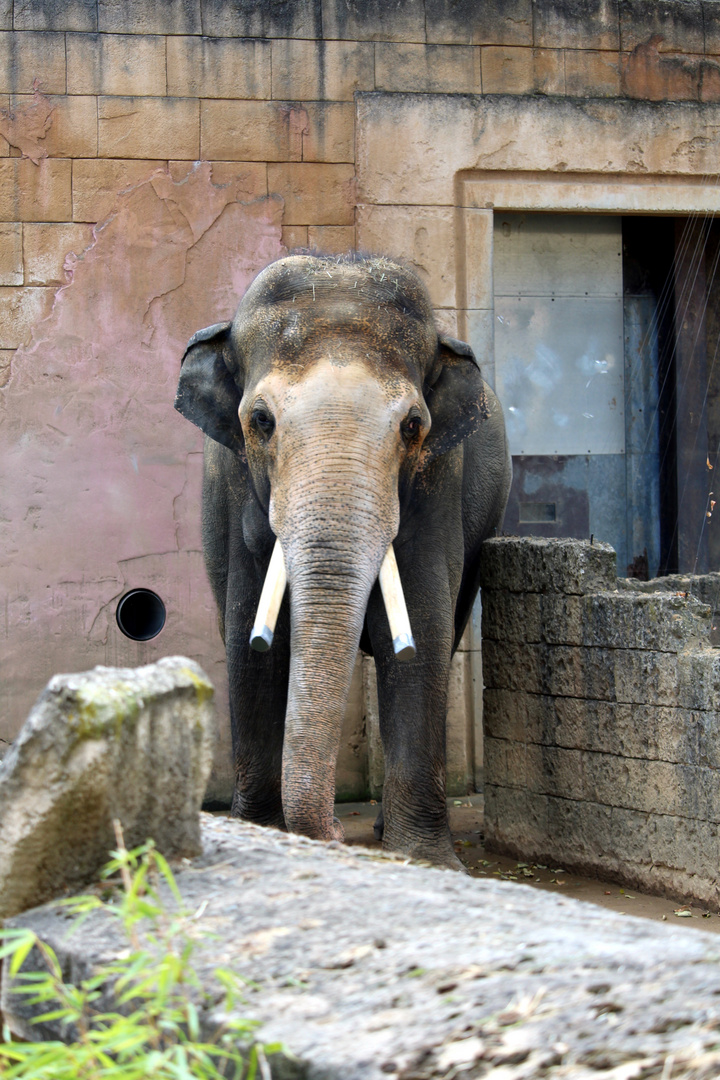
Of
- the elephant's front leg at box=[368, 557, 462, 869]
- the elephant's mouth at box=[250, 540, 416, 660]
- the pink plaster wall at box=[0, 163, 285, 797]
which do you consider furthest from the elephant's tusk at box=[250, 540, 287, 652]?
the pink plaster wall at box=[0, 163, 285, 797]

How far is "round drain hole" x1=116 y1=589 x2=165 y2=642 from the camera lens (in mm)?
7633

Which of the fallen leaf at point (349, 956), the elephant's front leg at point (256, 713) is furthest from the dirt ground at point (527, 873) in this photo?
the fallen leaf at point (349, 956)

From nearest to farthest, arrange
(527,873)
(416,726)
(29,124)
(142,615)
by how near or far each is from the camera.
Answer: (416,726) < (527,873) < (29,124) < (142,615)

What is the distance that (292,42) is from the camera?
25.1 ft

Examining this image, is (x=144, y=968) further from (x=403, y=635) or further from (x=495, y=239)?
(x=495, y=239)

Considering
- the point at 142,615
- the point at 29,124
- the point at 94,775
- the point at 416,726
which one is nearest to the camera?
the point at 94,775

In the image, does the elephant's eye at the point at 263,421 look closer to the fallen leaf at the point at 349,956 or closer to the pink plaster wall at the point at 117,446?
the pink plaster wall at the point at 117,446

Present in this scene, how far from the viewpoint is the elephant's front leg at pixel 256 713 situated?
5.67 m

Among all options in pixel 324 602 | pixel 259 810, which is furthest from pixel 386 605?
pixel 259 810

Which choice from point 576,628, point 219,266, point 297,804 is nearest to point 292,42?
point 219,266

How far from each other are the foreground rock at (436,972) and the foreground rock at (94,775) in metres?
0.11

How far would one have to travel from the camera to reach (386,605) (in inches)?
187

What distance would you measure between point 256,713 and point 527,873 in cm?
140

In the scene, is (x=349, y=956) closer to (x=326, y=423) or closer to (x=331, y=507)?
(x=331, y=507)
